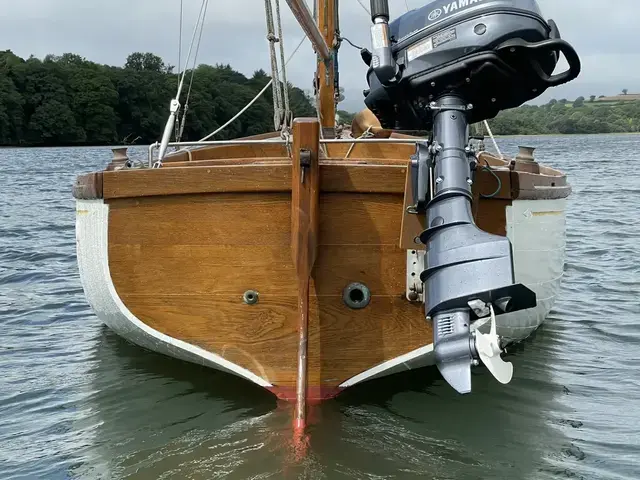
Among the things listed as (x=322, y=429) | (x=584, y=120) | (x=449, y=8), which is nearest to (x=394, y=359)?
(x=322, y=429)

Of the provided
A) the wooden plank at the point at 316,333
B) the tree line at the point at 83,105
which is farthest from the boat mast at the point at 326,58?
the tree line at the point at 83,105

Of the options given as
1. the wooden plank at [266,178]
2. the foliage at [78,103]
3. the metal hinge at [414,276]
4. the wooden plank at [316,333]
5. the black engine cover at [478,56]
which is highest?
the foliage at [78,103]

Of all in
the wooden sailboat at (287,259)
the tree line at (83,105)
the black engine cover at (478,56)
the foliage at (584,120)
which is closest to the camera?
the black engine cover at (478,56)

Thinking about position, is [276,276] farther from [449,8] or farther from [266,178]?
[449,8]

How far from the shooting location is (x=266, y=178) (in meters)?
4.24

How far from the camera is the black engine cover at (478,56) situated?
355 cm

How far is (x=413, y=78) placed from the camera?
373 cm

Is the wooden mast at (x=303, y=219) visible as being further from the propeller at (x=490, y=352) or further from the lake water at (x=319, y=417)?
the propeller at (x=490, y=352)

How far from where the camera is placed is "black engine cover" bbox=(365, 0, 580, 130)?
3.55 metres

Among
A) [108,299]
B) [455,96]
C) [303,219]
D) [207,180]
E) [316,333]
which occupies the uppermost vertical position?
[455,96]

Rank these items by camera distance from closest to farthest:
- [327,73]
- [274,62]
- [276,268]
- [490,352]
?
[490,352]
[276,268]
[274,62]
[327,73]

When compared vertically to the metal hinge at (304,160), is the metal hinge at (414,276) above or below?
below

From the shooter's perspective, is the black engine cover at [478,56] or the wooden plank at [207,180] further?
the wooden plank at [207,180]

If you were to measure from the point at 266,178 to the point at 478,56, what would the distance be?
131cm
